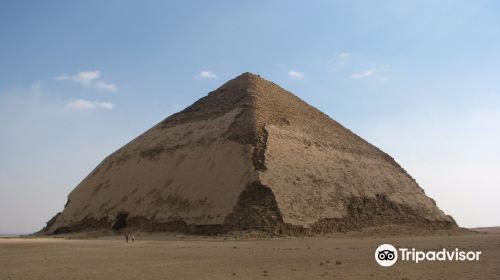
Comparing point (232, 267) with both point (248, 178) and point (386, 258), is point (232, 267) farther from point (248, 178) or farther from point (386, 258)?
point (248, 178)

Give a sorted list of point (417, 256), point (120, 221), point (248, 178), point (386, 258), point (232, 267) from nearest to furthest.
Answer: point (232, 267)
point (386, 258)
point (417, 256)
point (248, 178)
point (120, 221)

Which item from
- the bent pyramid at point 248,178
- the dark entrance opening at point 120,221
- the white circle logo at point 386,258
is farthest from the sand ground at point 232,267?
the dark entrance opening at point 120,221

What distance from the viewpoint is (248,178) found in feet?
96.9

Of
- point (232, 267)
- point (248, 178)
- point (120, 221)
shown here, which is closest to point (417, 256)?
point (232, 267)

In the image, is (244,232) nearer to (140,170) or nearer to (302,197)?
(302,197)

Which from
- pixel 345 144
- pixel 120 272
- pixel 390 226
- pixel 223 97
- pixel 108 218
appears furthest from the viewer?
pixel 223 97

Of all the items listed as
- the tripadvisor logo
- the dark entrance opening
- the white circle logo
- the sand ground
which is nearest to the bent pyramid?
the dark entrance opening

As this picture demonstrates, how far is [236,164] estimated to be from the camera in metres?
31.2

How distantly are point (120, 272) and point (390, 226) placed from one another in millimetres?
22722

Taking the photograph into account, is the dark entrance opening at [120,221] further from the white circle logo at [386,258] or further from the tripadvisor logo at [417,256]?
the white circle logo at [386,258]

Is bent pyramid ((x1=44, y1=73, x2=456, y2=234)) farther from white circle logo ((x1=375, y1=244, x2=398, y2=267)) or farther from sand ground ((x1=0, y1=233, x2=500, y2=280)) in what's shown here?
white circle logo ((x1=375, y1=244, x2=398, y2=267))

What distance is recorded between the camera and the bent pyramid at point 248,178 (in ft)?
94.7

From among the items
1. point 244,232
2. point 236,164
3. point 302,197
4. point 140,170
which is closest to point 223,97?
point 140,170

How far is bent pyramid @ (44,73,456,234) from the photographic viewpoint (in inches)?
1136
